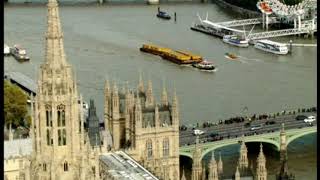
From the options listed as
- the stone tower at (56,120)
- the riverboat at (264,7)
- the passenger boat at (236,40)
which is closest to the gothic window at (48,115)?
the stone tower at (56,120)

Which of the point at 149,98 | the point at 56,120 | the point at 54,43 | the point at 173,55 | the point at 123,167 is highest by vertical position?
the point at 54,43

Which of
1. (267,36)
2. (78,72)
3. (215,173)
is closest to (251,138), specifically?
(215,173)

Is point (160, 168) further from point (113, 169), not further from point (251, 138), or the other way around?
point (251, 138)

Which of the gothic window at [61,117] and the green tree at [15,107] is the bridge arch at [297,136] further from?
the gothic window at [61,117]

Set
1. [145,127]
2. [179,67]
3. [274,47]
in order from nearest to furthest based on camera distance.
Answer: [145,127], [179,67], [274,47]

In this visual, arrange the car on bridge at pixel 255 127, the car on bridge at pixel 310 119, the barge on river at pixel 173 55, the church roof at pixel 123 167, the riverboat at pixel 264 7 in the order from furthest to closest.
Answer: the riverboat at pixel 264 7 → the barge on river at pixel 173 55 → the car on bridge at pixel 310 119 → the car on bridge at pixel 255 127 → the church roof at pixel 123 167

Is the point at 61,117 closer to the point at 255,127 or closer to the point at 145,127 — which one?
the point at 145,127

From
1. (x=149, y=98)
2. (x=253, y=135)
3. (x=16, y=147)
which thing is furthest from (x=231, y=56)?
(x=149, y=98)
